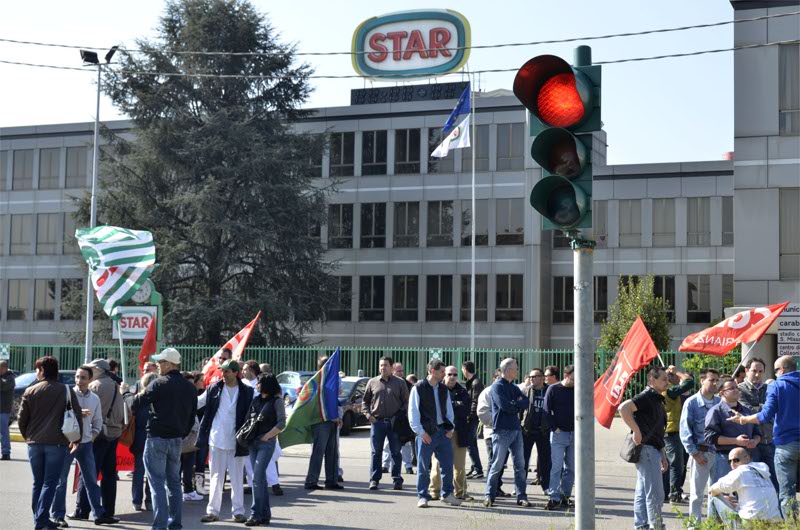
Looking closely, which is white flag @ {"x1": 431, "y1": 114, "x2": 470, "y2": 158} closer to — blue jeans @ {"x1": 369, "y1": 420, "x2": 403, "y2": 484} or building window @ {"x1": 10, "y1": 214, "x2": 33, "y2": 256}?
blue jeans @ {"x1": 369, "y1": 420, "x2": 403, "y2": 484}

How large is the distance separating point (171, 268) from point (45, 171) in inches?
730

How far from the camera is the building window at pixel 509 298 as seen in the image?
4925cm

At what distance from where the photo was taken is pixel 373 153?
5194cm

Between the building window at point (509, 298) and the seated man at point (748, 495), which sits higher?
the building window at point (509, 298)

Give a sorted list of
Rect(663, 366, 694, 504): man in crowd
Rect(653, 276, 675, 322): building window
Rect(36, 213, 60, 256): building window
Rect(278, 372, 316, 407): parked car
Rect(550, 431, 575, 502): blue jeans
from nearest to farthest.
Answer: Rect(550, 431, 575, 502): blue jeans
Rect(663, 366, 694, 504): man in crowd
Rect(278, 372, 316, 407): parked car
Rect(653, 276, 675, 322): building window
Rect(36, 213, 60, 256): building window

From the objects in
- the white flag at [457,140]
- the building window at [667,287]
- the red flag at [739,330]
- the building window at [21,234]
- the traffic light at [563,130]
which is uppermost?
the white flag at [457,140]

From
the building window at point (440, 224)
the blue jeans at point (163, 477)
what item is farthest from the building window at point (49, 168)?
the blue jeans at point (163, 477)

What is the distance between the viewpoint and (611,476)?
1783 cm

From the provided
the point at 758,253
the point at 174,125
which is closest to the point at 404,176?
the point at 174,125

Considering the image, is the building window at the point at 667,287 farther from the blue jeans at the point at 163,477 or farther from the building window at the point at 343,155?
the blue jeans at the point at 163,477

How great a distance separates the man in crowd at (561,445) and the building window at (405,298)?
3715 cm

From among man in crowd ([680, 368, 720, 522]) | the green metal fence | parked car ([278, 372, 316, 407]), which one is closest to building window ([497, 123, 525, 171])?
the green metal fence

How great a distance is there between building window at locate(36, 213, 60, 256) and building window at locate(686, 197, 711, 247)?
32.1 m

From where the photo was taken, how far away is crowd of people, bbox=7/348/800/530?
Answer: 11.0 metres
